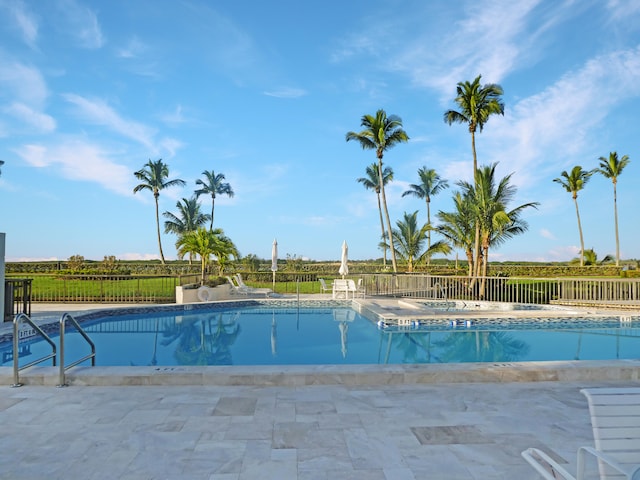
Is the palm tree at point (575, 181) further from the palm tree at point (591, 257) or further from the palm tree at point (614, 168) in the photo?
the palm tree at point (591, 257)

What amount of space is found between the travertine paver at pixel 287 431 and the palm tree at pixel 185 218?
2955 centimetres

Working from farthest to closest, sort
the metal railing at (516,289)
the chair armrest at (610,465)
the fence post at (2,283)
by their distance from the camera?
the metal railing at (516,289), the fence post at (2,283), the chair armrest at (610,465)

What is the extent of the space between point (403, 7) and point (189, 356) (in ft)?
34.9

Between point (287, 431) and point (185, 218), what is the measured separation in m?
32.1

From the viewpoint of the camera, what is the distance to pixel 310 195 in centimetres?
2227

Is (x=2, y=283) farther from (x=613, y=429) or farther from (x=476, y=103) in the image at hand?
(x=476, y=103)

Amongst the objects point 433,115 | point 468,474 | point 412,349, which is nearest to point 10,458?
point 468,474

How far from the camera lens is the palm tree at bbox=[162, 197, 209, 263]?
107ft

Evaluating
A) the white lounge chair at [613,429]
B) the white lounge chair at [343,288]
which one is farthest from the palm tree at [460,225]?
the white lounge chair at [613,429]

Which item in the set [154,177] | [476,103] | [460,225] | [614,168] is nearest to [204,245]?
[460,225]

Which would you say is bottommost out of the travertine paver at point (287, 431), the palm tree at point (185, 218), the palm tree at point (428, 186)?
the travertine paver at point (287, 431)

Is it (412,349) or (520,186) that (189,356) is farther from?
(520,186)

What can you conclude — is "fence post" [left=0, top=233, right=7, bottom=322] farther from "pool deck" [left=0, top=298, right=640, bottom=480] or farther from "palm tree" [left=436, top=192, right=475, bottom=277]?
"palm tree" [left=436, top=192, right=475, bottom=277]

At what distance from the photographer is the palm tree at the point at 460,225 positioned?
661 inches
